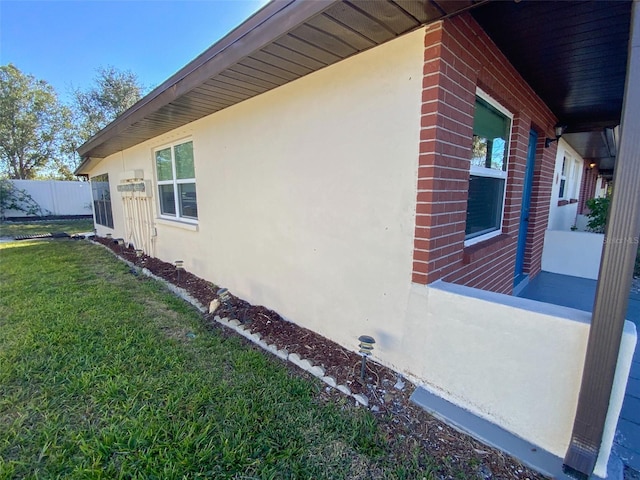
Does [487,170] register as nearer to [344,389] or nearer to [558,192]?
[344,389]

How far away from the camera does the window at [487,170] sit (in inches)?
117

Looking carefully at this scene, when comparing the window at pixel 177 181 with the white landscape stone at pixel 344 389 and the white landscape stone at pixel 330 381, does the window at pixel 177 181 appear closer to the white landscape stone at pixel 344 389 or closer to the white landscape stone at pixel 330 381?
the white landscape stone at pixel 330 381

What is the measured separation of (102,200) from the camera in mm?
10836

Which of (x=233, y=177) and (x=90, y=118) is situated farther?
(x=90, y=118)

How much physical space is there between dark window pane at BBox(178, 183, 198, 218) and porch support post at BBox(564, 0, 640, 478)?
17.3ft

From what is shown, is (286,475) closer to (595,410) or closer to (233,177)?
(595,410)

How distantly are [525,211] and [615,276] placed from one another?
3962 mm

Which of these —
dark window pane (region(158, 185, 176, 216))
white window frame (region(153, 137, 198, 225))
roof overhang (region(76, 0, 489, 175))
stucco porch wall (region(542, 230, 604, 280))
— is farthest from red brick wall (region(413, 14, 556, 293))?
dark window pane (region(158, 185, 176, 216))

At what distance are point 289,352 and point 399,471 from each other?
1.45 meters

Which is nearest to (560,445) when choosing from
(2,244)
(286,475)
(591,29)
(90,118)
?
(286,475)

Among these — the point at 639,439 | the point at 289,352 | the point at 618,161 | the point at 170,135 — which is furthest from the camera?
→ the point at 170,135

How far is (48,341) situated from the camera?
10.1 ft

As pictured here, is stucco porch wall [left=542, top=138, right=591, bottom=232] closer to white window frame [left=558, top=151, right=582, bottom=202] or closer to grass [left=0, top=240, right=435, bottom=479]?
white window frame [left=558, top=151, right=582, bottom=202]

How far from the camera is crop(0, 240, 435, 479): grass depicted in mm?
1732
